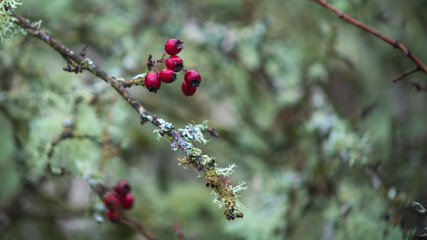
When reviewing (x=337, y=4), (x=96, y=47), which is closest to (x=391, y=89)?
(x=337, y=4)

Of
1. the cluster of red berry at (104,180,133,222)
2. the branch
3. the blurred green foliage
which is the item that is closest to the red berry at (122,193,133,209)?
the cluster of red berry at (104,180,133,222)

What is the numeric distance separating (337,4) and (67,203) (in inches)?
72.9

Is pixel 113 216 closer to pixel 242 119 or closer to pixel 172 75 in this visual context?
pixel 172 75

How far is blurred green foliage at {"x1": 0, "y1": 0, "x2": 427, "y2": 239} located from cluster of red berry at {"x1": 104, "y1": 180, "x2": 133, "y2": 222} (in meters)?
0.14

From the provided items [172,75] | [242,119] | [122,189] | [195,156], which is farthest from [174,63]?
[242,119]

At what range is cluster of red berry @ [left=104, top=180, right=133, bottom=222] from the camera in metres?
1.25

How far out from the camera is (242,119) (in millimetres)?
2490

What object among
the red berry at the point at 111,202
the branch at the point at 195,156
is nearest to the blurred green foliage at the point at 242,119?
the red berry at the point at 111,202

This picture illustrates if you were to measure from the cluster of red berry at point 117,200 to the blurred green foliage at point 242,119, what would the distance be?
136 millimetres

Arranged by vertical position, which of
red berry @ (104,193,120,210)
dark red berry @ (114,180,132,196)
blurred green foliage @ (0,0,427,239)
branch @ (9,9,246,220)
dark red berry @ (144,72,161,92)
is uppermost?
blurred green foliage @ (0,0,427,239)

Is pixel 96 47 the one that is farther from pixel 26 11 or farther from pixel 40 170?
pixel 40 170

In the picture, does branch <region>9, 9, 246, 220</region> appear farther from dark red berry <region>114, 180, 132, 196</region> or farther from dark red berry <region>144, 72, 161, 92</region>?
dark red berry <region>114, 180, 132, 196</region>

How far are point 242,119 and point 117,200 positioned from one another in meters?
1.36

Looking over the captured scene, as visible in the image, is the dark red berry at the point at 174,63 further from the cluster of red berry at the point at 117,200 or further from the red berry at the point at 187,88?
the cluster of red berry at the point at 117,200
